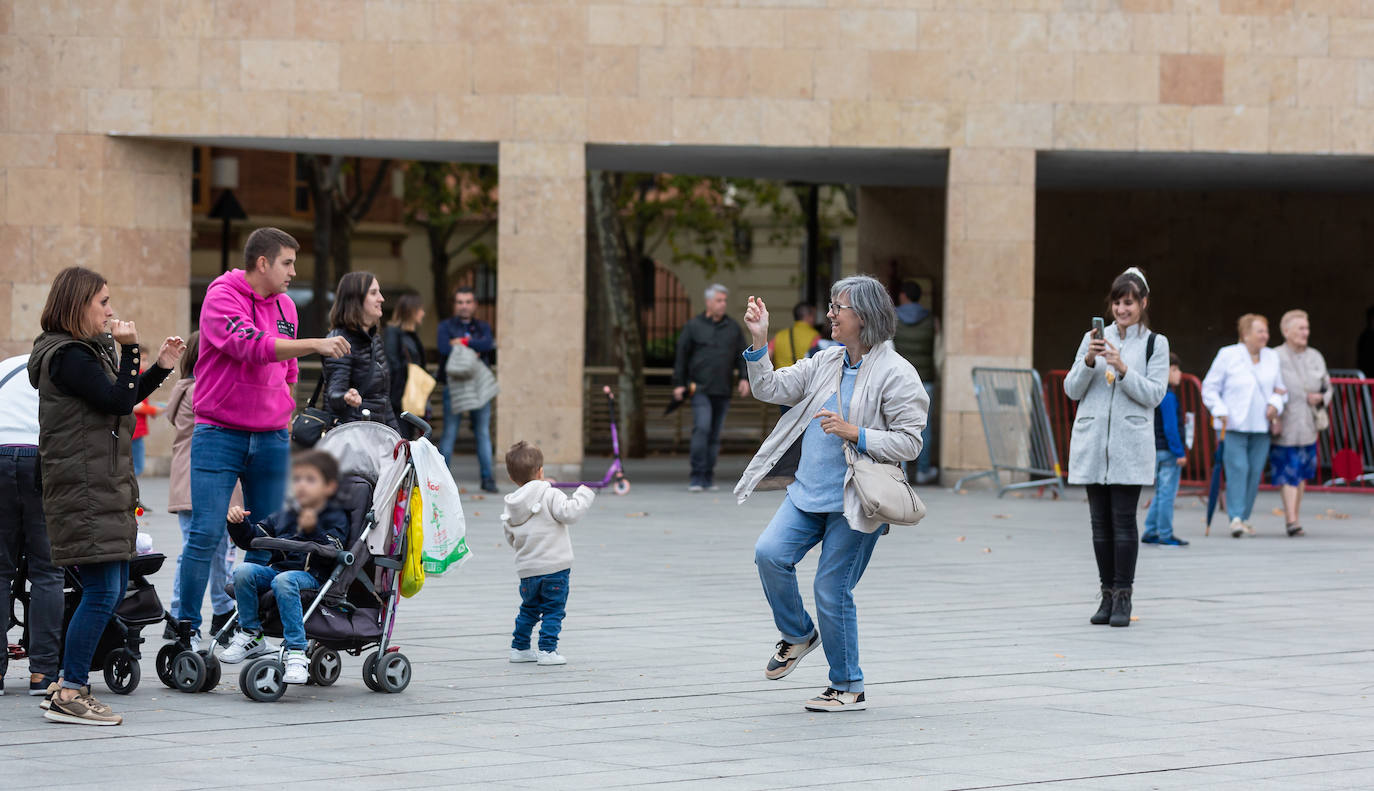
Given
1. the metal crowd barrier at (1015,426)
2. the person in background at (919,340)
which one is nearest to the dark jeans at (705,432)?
the person in background at (919,340)

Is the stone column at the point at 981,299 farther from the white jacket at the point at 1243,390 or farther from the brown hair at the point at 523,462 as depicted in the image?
the brown hair at the point at 523,462

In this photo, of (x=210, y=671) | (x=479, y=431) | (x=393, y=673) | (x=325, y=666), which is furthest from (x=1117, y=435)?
(x=479, y=431)

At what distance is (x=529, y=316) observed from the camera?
62.1 feet

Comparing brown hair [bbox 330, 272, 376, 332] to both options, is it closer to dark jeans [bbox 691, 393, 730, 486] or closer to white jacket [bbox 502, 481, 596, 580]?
white jacket [bbox 502, 481, 596, 580]

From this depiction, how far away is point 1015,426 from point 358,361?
1076cm

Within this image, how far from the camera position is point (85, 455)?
22.8 ft

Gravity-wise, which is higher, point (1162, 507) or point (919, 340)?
point (919, 340)

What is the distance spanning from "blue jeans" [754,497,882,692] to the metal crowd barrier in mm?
11421

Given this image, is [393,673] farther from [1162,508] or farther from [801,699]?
[1162,508]

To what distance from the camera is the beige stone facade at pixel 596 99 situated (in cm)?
1855

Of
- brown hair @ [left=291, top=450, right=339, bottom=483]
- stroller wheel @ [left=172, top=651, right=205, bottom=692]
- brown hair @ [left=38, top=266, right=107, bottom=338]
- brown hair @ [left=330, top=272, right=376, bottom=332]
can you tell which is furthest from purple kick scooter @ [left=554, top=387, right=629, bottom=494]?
brown hair @ [left=291, top=450, right=339, bottom=483]

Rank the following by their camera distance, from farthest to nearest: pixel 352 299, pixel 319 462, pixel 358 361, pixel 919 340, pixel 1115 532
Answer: pixel 919 340
pixel 1115 532
pixel 358 361
pixel 352 299
pixel 319 462

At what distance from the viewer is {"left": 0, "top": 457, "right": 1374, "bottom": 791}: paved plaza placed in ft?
20.0

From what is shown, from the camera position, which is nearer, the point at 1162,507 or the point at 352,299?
the point at 352,299
